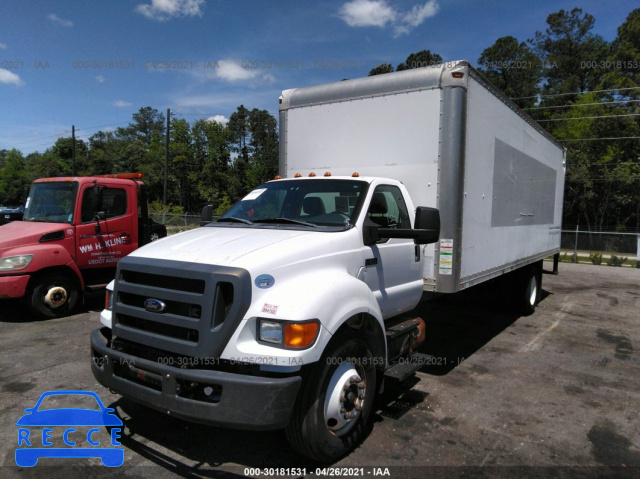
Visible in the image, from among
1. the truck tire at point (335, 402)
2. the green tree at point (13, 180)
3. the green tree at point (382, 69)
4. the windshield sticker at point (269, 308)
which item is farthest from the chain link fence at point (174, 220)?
the green tree at point (13, 180)

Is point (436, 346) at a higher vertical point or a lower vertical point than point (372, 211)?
lower

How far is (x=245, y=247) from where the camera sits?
322 cm

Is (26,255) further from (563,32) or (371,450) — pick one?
(563,32)

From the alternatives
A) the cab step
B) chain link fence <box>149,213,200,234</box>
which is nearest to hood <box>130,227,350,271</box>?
the cab step

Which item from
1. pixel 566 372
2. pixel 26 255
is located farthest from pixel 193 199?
pixel 566 372

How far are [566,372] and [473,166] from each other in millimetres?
2892

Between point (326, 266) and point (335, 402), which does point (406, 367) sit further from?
point (326, 266)

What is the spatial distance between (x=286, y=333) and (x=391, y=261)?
68.6 inches

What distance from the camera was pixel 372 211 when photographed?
162 inches

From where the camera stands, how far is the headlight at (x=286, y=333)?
2.76 meters

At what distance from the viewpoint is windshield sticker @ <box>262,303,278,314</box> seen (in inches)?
110

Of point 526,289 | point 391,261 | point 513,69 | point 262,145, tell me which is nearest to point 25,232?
point 391,261

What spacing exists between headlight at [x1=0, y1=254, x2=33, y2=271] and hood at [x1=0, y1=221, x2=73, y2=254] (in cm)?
18

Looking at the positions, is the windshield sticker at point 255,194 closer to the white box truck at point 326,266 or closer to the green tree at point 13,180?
the white box truck at point 326,266
